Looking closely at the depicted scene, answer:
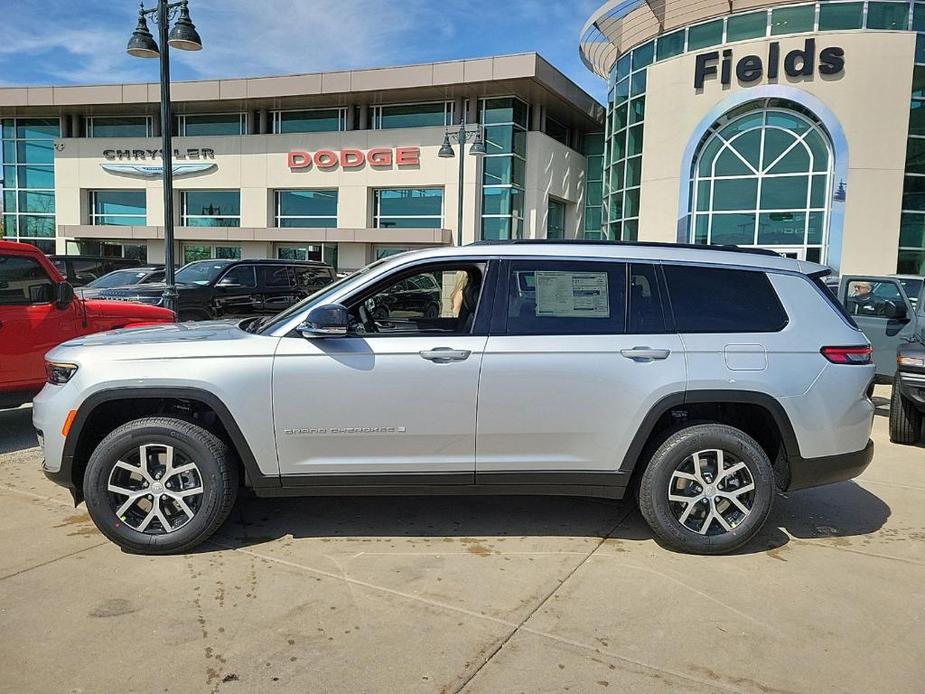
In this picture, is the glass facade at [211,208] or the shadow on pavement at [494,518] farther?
the glass facade at [211,208]

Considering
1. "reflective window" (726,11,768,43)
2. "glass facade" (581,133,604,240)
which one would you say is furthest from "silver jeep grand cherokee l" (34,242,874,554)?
"glass facade" (581,133,604,240)

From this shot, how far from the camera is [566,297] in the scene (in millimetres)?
4148

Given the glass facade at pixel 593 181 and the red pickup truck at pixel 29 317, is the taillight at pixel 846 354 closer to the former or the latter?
the red pickup truck at pixel 29 317

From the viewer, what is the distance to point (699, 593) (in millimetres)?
3713

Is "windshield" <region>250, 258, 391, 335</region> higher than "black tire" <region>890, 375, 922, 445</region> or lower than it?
higher

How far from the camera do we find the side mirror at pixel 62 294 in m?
6.75

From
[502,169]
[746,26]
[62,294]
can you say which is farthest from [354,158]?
[62,294]

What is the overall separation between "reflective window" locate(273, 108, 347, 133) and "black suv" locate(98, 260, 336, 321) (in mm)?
18764

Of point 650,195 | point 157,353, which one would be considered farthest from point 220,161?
point 157,353

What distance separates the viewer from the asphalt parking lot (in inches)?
116

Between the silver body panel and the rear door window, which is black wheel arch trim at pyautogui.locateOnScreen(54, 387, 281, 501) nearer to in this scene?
the silver body panel

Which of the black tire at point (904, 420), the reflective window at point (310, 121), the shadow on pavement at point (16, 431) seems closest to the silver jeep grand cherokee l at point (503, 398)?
the shadow on pavement at point (16, 431)

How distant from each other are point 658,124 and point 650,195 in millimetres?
2399

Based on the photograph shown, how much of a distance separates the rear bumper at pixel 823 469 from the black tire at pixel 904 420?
10.8 feet
